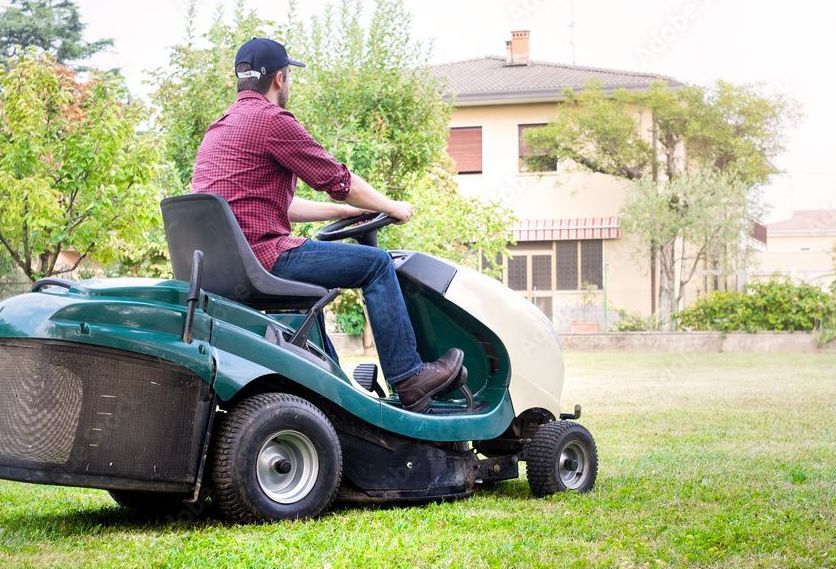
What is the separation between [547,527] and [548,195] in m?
25.9

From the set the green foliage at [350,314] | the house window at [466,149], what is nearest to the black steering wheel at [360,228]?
the green foliage at [350,314]

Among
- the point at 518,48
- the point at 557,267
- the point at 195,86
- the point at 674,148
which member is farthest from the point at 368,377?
the point at 518,48

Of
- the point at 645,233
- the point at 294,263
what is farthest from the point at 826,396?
the point at 645,233

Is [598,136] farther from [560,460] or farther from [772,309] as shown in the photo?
[560,460]

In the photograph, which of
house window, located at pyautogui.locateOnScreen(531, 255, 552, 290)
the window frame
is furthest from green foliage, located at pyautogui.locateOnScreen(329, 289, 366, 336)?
the window frame

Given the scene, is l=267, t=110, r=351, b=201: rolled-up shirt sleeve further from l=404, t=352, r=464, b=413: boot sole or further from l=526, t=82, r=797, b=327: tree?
l=526, t=82, r=797, b=327: tree

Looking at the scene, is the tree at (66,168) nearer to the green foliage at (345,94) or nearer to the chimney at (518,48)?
the green foliage at (345,94)

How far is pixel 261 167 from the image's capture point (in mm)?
4605

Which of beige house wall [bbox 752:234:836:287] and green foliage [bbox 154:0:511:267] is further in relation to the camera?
beige house wall [bbox 752:234:836:287]

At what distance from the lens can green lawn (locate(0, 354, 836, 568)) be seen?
3.80 meters

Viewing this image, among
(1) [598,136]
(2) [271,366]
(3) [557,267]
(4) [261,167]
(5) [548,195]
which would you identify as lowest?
(3) [557,267]

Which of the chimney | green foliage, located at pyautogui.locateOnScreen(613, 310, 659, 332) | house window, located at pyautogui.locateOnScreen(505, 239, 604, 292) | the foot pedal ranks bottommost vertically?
green foliage, located at pyautogui.locateOnScreen(613, 310, 659, 332)

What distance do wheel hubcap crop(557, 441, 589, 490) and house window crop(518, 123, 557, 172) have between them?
2441 centimetres

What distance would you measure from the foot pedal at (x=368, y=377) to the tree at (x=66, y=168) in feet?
17.5
